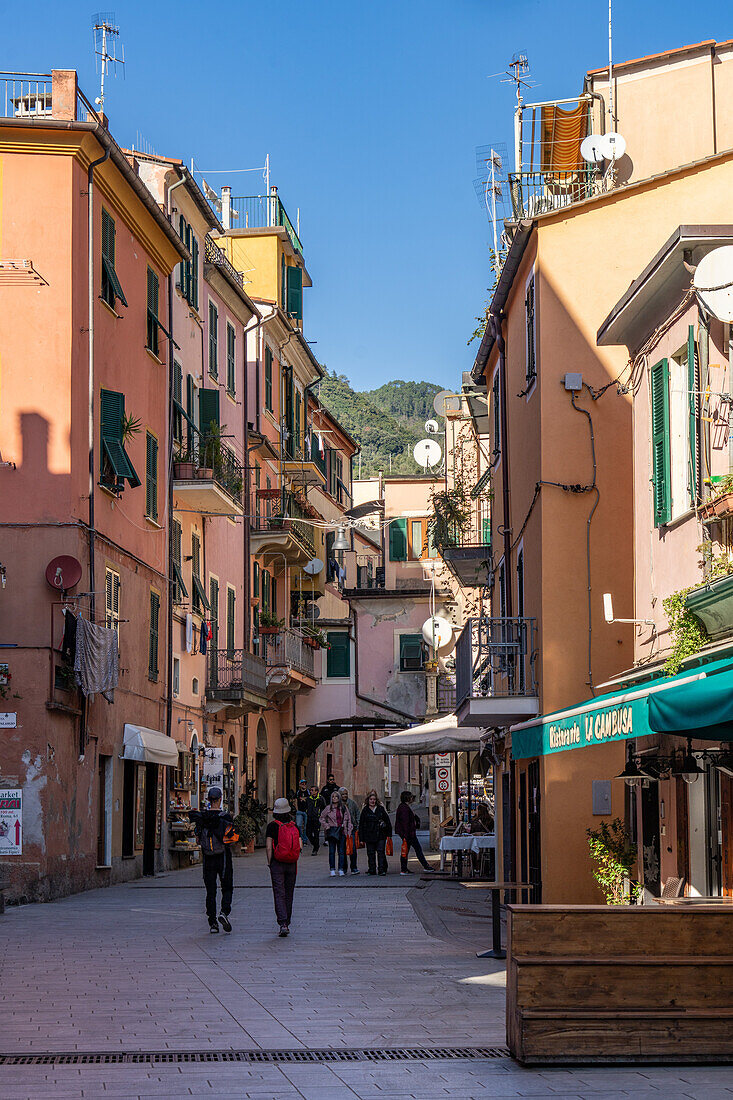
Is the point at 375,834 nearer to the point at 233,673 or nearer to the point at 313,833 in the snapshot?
the point at 233,673

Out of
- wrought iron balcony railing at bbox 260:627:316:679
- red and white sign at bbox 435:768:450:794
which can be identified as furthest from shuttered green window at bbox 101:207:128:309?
wrought iron balcony railing at bbox 260:627:316:679

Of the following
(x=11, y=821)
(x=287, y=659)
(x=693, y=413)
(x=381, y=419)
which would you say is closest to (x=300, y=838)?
(x=11, y=821)

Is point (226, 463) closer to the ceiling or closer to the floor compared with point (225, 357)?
closer to the floor

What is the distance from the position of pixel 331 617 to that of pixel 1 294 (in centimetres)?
2863

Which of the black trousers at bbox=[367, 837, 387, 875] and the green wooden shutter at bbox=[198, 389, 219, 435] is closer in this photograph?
the black trousers at bbox=[367, 837, 387, 875]

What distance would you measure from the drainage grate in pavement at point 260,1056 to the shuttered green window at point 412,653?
42.1 m

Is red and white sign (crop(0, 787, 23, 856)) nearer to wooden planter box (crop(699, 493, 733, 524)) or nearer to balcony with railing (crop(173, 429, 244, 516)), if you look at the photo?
balcony with railing (crop(173, 429, 244, 516))

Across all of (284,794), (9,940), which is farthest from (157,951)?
(284,794)

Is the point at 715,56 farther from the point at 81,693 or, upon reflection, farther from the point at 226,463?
the point at 226,463

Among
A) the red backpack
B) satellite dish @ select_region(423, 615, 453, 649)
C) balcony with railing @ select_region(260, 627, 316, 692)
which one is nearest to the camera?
the red backpack

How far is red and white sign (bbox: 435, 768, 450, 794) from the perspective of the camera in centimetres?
3234

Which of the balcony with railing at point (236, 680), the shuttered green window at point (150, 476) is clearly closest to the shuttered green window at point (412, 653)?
the balcony with railing at point (236, 680)

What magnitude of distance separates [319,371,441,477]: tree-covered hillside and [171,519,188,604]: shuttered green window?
63.5 metres

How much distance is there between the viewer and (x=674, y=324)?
1409 centimetres
